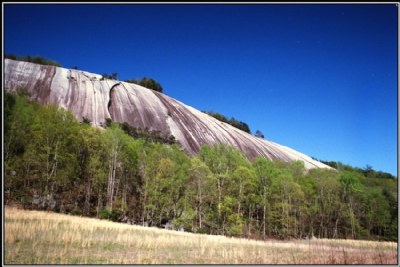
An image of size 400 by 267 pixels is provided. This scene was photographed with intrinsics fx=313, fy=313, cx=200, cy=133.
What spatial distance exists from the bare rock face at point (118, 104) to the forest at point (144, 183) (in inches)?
150

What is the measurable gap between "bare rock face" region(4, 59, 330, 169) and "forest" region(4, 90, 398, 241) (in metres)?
3.80

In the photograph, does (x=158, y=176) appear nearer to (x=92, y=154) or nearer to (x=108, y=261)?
(x=92, y=154)

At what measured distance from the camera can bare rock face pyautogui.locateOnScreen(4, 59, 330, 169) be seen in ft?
161

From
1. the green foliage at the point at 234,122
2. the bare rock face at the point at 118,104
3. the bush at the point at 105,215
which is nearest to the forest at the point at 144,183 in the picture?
the bush at the point at 105,215

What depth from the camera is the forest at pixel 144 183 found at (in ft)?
113

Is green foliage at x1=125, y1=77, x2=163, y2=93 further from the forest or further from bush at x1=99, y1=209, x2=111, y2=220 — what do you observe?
bush at x1=99, y1=209, x2=111, y2=220

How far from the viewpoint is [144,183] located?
44.3 m

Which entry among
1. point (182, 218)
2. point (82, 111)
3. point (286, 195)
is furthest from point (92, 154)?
point (286, 195)

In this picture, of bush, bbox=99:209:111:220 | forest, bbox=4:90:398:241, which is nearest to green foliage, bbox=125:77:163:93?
forest, bbox=4:90:398:241

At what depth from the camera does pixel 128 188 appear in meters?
45.2

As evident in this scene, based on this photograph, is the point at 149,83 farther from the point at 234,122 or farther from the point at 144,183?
the point at 144,183

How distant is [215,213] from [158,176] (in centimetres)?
895

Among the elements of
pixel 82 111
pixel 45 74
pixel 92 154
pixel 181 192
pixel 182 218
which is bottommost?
pixel 182 218

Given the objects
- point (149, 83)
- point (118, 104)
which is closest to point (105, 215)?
point (118, 104)
